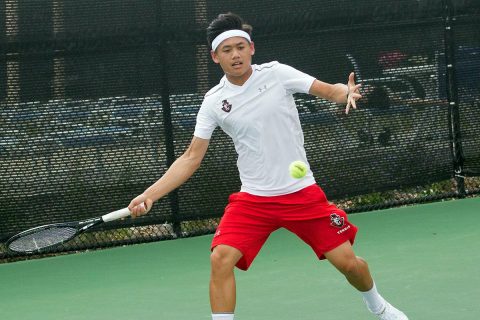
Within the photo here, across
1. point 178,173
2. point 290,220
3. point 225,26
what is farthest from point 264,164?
point 225,26

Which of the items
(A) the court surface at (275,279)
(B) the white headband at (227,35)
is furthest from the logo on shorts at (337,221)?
(B) the white headband at (227,35)

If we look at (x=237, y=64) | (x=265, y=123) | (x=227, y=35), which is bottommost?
(x=265, y=123)

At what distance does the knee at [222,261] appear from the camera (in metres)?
5.10

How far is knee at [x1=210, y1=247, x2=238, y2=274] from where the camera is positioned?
5102mm

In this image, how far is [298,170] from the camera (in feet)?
17.1

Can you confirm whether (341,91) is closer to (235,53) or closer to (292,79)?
(292,79)

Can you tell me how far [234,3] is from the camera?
A: 8609mm

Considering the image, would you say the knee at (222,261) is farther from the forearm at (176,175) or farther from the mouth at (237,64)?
the mouth at (237,64)

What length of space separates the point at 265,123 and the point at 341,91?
407mm

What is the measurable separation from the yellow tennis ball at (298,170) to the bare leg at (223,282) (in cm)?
46

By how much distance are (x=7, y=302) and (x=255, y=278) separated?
152 centimetres

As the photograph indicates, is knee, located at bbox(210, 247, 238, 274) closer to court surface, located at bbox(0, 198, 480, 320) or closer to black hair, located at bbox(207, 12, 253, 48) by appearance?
court surface, located at bbox(0, 198, 480, 320)

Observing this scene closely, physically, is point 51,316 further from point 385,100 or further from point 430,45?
point 430,45

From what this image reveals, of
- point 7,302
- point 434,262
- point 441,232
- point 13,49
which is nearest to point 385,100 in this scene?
point 441,232
